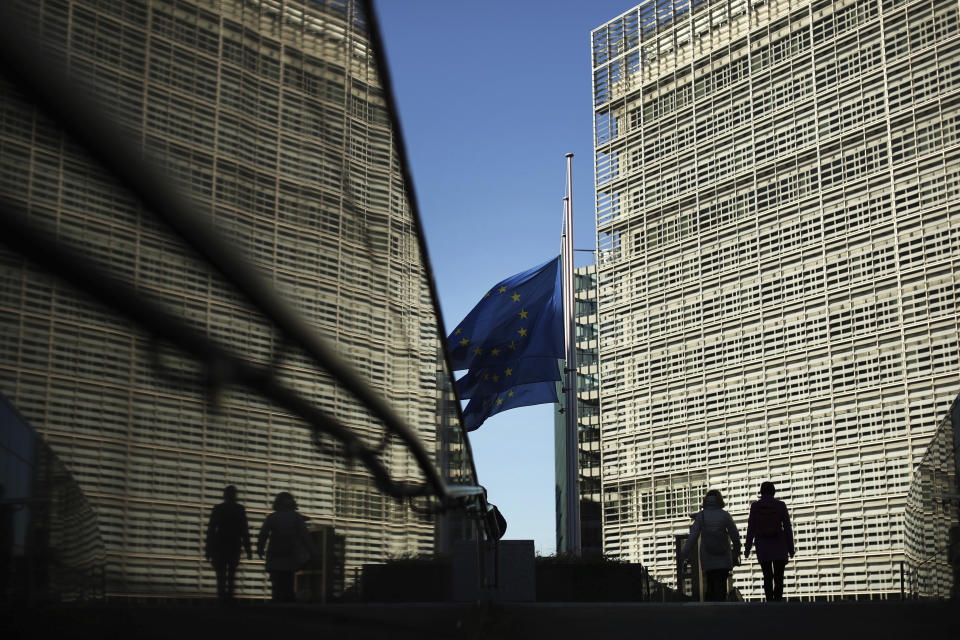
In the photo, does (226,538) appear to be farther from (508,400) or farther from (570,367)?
(570,367)

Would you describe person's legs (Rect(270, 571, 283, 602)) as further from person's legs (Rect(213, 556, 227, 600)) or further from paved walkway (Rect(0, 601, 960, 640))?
person's legs (Rect(213, 556, 227, 600))

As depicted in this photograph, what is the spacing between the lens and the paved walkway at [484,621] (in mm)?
1064

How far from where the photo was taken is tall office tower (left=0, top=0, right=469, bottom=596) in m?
0.90

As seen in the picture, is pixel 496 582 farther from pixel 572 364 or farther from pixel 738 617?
pixel 572 364

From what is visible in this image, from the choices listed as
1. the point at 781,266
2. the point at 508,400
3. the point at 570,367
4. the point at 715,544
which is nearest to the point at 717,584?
the point at 715,544

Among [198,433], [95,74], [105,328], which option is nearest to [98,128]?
[95,74]

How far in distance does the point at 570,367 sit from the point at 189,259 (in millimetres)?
18190

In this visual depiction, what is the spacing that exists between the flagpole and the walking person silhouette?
54.6ft

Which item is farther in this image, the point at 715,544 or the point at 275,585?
the point at 715,544

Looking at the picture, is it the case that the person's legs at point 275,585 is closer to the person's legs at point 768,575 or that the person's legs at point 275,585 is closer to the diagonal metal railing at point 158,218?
the diagonal metal railing at point 158,218

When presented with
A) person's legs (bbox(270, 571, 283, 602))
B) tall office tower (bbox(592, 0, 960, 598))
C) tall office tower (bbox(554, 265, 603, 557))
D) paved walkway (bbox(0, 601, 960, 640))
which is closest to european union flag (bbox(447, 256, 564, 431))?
paved walkway (bbox(0, 601, 960, 640))

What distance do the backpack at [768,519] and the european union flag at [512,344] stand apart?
26.0 ft

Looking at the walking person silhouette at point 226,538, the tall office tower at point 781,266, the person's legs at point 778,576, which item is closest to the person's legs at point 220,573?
the walking person silhouette at point 226,538

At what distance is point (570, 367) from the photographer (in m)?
19.1
